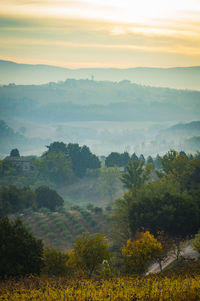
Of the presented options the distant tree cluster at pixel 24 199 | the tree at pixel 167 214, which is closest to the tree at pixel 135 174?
the distant tree cluster at pixel 24 199

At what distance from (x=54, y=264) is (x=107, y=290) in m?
11.4

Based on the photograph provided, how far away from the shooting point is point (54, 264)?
39531 mm

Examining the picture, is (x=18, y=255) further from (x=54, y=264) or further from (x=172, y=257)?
(x=172, y=257)

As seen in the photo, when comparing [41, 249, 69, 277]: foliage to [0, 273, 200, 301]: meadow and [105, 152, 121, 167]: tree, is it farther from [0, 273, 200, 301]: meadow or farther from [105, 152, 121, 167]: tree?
[105, 152, 121, 167]: tree

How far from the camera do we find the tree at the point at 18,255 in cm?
3694

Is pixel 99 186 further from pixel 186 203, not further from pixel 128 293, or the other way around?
pixel 128 293

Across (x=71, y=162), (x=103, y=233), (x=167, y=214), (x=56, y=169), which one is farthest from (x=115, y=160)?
(x=167, y=214)

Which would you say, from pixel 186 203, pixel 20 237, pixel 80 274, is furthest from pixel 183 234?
pixel 20 237

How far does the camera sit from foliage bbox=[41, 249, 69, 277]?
130 ft

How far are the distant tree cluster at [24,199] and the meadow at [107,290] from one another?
175 ft

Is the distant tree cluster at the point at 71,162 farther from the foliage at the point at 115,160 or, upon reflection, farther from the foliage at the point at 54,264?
the foliage at the point at 54,264

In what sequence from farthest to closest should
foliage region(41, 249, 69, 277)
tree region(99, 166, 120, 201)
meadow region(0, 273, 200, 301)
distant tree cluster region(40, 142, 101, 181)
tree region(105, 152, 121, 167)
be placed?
tree region(105, 152, 121, 167) < distant tree cluster region(40, 142, 101, 181) < tree region(99, 166, 120, 201) < foliage region(41, 249, 69, 277) < meadow region(0, 273, 200, 301)

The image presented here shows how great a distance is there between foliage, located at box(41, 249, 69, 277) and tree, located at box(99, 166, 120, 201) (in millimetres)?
78986

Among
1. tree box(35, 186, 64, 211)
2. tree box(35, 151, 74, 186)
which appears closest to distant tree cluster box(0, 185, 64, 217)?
tree box(35, 186, 64, 211)
